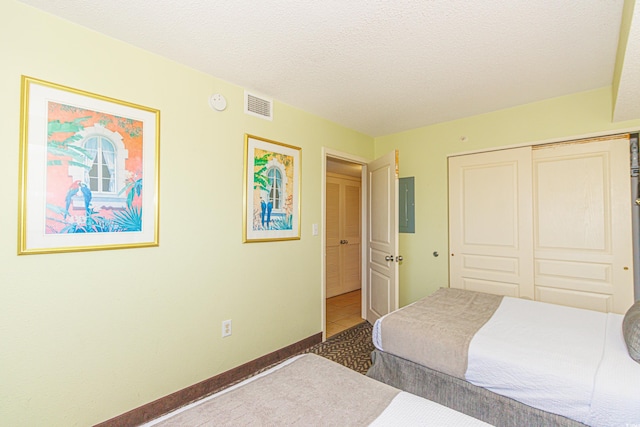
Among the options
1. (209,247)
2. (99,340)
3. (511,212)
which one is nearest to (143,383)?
(99,340)

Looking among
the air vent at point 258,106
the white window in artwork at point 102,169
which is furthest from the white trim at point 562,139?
the white window in artwork at point 102,169

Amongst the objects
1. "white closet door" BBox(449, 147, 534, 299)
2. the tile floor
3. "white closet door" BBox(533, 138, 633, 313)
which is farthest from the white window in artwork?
"white closet door" BBox(533, 138, 633, 313)

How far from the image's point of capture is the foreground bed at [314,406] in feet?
3.38

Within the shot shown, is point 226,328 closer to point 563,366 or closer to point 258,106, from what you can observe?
point 258,106

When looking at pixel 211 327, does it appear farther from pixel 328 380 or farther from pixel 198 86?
pixel 198 86

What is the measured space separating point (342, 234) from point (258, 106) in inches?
129

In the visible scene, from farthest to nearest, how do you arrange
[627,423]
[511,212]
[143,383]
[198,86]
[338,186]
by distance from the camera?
[338,186]
[511,212]
[198,86]
[143,383]
[627,423]

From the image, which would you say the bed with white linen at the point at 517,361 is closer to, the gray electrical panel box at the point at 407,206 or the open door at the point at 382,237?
the open door at the point at 382,237

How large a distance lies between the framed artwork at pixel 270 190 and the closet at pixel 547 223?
1786 millimetres

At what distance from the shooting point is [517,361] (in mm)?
1494

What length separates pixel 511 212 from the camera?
289 cm

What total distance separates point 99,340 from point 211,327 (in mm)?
703

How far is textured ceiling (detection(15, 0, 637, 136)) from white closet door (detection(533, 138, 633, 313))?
0.60m

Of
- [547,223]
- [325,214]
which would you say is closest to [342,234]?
[325,214]
